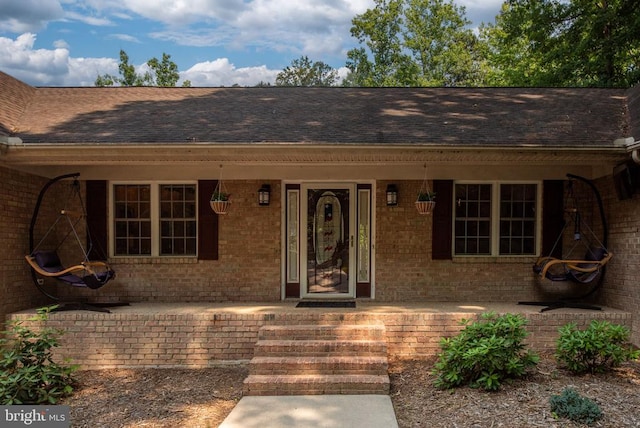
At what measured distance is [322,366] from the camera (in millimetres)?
4906

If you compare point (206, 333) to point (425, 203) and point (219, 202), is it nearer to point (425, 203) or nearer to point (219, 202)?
point (219, 202)

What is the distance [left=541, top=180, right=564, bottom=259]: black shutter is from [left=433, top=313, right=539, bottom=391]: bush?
2975mm

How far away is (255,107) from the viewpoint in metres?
7.56

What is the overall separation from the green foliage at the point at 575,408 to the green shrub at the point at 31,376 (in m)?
5.00

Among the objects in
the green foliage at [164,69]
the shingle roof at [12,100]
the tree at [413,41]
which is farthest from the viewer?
the green foliage at [164,69]

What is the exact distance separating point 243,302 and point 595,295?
5721mm

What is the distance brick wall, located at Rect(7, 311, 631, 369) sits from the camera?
18.7 ft

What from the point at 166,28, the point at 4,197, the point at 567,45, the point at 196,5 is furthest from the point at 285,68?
the point at 4,197

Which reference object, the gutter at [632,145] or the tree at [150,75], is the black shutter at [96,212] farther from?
the tree at [150,75]

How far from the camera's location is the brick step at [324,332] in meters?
5.47

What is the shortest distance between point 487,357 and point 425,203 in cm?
274

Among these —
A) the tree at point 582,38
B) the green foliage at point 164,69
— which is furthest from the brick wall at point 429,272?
the green foliage at point 164,69

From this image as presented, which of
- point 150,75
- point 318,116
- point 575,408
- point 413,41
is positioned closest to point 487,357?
point 575,408

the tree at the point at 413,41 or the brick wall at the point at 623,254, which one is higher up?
the tree at the point at 413,41
